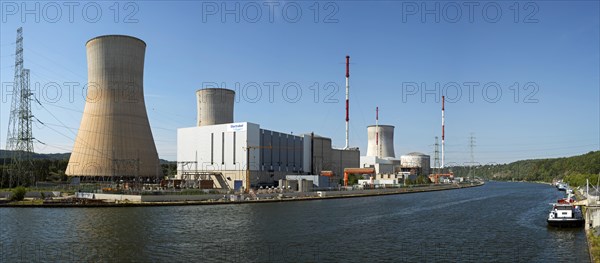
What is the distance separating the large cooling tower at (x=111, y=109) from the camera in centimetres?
4716

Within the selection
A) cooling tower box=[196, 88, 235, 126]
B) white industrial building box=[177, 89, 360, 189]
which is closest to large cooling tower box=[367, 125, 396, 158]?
white industrial building box=[177, 89, 360, 189]

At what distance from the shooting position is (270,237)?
22188 millimetres

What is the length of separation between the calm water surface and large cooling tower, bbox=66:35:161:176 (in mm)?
16194

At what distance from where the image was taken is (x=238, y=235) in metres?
22.6

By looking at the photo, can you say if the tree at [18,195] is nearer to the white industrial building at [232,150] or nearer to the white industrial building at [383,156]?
the white industrial building at [232,150]

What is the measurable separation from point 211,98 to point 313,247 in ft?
167

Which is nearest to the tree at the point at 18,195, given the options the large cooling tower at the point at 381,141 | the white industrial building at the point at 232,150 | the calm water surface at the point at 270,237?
the calm water surface at the point at 270,237

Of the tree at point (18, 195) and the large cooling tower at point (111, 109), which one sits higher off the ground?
the large cooling tower at point (111, 109)

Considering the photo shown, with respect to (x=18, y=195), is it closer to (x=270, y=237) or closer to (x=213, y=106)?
(x=270, y=237)

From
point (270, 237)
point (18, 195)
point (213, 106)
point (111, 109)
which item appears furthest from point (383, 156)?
point (270, 237)

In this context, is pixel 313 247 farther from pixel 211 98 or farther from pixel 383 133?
pixel 383 133

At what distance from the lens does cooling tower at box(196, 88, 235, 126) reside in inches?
2660

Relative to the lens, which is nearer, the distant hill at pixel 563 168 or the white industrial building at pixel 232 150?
the white industrial building at pixel 232 150

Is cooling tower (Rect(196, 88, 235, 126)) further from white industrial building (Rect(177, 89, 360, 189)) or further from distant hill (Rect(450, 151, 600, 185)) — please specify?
distant hill (Rect(450, 151, 600, 185))
